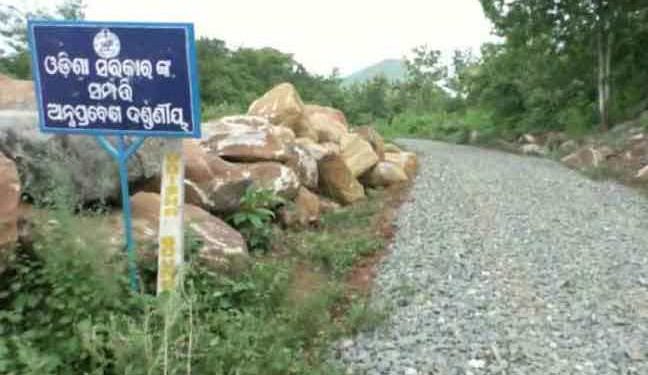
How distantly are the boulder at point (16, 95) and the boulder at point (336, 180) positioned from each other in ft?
10.4

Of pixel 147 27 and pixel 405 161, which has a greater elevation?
pixel 147 27

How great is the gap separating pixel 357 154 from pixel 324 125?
3.07 feet

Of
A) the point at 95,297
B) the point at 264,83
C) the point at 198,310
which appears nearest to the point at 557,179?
the point at 198,310

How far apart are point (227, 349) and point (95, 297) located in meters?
0.64

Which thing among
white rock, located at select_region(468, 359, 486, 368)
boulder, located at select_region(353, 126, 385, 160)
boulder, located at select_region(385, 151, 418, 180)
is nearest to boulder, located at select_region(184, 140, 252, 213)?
white rock, located at select_region(468, 359, 486, 368)

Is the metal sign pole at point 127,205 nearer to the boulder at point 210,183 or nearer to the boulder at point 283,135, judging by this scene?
the boulder at point 210,183

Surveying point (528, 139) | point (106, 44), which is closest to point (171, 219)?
point (106, 44)

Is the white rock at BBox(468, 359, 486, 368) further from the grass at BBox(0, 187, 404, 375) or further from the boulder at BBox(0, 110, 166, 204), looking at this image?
the boulder at BBox(0, 110, 166, 204)

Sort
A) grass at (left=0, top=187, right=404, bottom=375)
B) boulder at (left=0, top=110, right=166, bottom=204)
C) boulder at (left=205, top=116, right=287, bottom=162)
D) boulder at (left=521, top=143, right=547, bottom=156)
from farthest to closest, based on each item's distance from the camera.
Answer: boulder at (left=521, top=143, right=547, bottom=156), boulder at (left=205, top=116, right=287, bottom=162), boulder at (left=0, top=110, right=166, bottom=204), grass at (left=0, top=187, right=404, bottom=375)

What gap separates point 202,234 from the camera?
3551 millimetres

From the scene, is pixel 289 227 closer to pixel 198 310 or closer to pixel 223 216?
pixel 223 216

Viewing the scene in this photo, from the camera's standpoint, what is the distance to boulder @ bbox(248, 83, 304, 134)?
24.2ft

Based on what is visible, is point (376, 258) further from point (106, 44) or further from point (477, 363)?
point (106, 44)

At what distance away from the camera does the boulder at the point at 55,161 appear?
309cm
